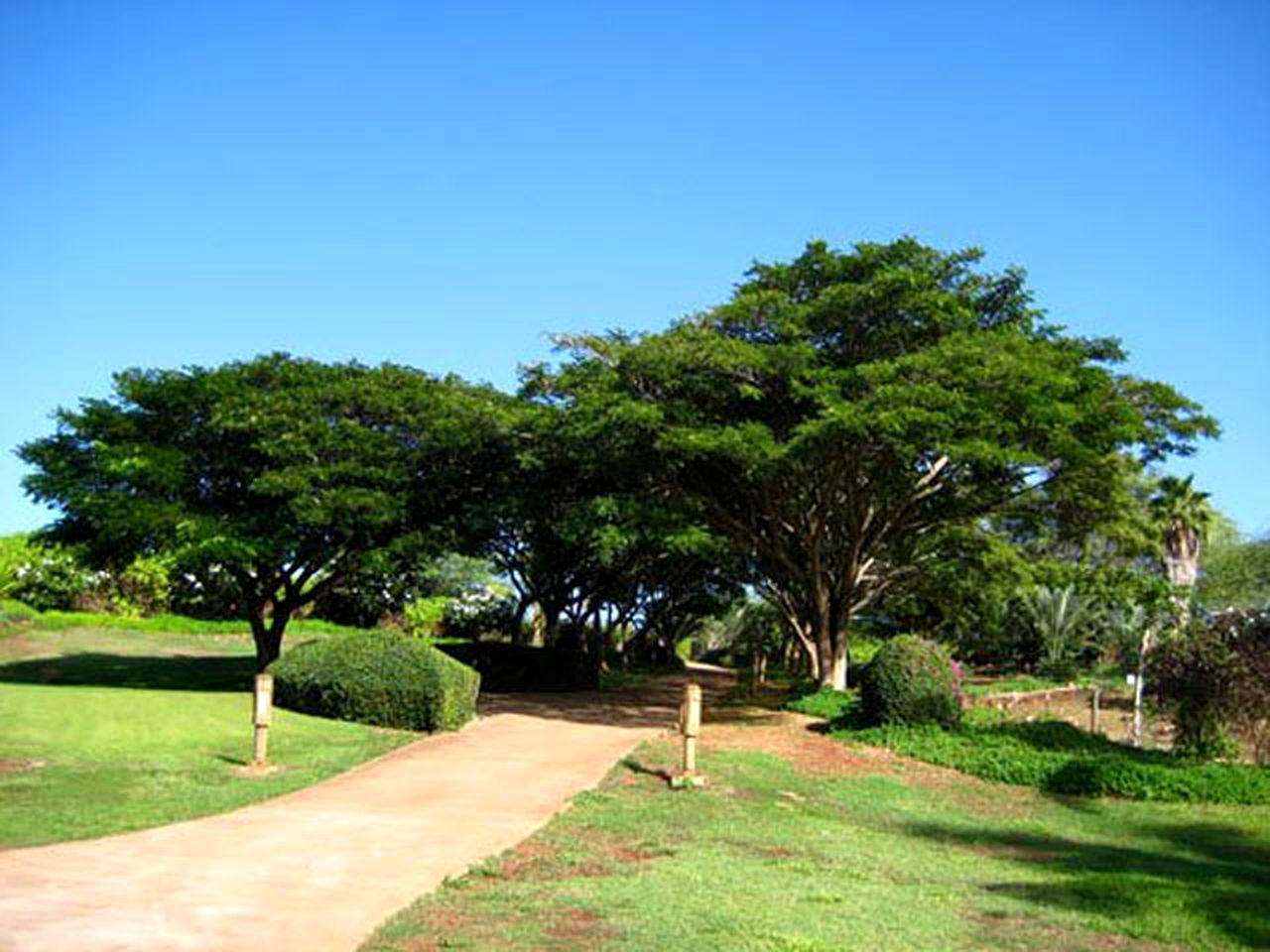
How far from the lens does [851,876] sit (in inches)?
377

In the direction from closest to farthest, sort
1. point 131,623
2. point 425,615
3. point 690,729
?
1. point 690,729
2. point 131,623
3. point 425,615

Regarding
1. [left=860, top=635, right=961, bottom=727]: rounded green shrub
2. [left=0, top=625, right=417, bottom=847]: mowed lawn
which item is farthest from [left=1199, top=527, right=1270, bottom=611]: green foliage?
[left=0, top=625, right=417, bottom=847]: mowed lawn

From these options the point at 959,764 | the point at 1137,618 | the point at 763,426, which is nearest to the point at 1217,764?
the point at 959,764

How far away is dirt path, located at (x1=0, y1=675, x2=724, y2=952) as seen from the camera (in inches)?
286

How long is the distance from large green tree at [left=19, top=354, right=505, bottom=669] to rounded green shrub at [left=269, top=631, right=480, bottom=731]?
14.5ft

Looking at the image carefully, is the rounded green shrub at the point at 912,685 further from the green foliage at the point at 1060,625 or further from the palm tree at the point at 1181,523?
the green foliage at the point at 1060,625

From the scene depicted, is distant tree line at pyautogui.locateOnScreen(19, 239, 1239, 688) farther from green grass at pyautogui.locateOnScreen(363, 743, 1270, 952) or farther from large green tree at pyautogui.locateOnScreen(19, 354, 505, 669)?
green grass at pyautogui.locateOnScreen(363, 743, 1270, 952)

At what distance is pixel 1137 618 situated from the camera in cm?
3909

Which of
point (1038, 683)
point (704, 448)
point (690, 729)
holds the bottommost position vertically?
point (1038, 683)

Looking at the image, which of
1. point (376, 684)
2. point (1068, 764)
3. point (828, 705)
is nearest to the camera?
point (1068, 764)

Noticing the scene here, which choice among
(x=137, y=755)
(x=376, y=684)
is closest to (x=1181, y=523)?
(x=376, y=684)

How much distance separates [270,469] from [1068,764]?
1678cm

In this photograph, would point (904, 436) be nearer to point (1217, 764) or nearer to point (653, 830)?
point (1217, 764)

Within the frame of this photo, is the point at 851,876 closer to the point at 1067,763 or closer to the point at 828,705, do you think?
the point at 1067,763
